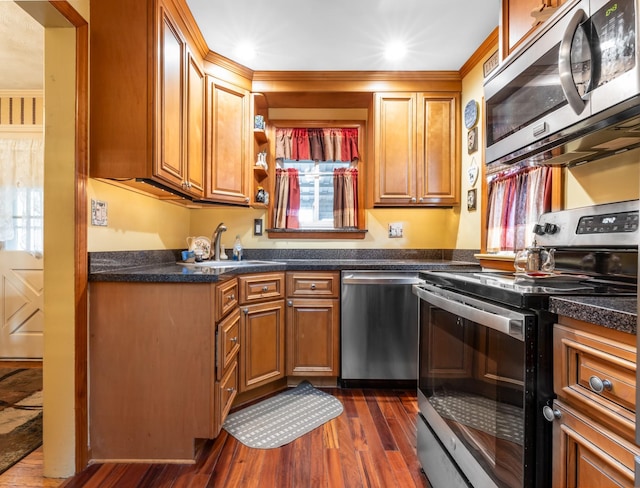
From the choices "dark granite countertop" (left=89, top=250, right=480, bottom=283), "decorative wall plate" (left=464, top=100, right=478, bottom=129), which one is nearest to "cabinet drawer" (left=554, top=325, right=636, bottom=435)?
"dark granite countertop" (left=89, top=250, right=480, bottom=283)

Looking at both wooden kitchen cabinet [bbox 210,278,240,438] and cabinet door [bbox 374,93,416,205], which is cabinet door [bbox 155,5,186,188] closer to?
wooden kitchen cabinet [bbox 210,278,240,438]

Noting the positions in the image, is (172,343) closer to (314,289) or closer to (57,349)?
(57,349)

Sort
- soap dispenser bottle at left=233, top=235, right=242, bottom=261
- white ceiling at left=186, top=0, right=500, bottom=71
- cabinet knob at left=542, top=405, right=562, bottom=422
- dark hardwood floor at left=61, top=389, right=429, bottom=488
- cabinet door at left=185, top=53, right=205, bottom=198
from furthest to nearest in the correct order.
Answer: soap dispenser bottle at left=233, top=235, right=242, bottom=261
cabinet door at left=185, top=53, right=205, bottom=198
white ceiling at left=186, top=0, right=500, bottom=71
dark hardwood floor at left=61, top=389, right=429, bottom=488
cabinet knob at left=542, top=405, right=562, bottom=422

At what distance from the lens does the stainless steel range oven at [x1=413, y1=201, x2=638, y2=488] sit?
2.91 ft

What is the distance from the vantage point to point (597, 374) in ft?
2.45

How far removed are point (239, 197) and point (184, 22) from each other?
1142mm

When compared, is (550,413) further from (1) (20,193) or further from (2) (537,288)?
(1) (20,193)

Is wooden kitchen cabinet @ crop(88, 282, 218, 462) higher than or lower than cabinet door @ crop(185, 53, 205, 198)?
lower

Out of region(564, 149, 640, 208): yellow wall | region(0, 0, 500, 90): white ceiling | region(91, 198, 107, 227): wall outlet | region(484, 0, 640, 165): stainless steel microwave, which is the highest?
region(0, 0, 500, 90): white ceiling

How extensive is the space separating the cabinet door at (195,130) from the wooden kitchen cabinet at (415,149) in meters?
1.32

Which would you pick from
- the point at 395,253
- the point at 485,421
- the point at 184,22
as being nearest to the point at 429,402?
the point at 485,421

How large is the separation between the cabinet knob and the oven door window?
5 cm

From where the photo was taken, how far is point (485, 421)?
1.08 m

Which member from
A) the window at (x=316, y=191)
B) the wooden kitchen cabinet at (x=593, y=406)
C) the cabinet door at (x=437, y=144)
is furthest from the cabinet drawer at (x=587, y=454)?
the window at (x=316, y=191)
